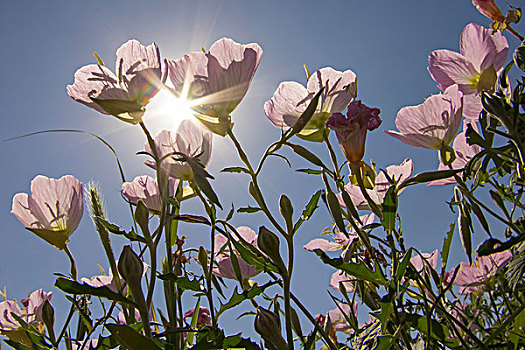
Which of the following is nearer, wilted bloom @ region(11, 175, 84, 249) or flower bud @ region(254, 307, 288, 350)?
flower bud @ region(254, 307, 288, 350)

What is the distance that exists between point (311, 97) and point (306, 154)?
0.18m

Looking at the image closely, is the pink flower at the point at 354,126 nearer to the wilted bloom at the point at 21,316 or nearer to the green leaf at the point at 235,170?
the green leaf at the point at 235,170

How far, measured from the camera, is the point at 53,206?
0.67 m

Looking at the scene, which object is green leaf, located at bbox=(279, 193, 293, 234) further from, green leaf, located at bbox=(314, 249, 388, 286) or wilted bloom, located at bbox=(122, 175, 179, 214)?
wilted bloom, located at bbox=(122, 175, 179, 214)

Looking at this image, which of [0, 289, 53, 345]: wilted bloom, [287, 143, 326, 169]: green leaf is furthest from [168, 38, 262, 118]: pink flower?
[0, 289, 53, 345]: wilted bloom

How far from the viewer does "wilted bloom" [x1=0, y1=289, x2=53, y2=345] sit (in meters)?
0.77

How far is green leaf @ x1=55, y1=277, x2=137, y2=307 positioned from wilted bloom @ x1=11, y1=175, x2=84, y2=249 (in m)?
0.21

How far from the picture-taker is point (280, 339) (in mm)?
448

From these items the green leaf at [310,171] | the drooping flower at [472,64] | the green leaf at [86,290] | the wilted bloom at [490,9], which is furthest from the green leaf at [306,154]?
the wilted bloom at [490,9]

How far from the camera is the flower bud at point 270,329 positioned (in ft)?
1.47

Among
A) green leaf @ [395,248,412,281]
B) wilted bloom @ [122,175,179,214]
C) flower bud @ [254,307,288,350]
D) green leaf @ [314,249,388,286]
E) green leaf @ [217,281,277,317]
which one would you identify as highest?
wilted bloom @ [122,175,179,214]

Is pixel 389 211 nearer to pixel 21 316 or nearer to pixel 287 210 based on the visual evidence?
pixel 287 210

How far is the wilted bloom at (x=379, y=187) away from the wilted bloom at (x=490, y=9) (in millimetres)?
308

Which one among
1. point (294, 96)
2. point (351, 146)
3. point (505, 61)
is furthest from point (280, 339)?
Answer: point (505, 61)
